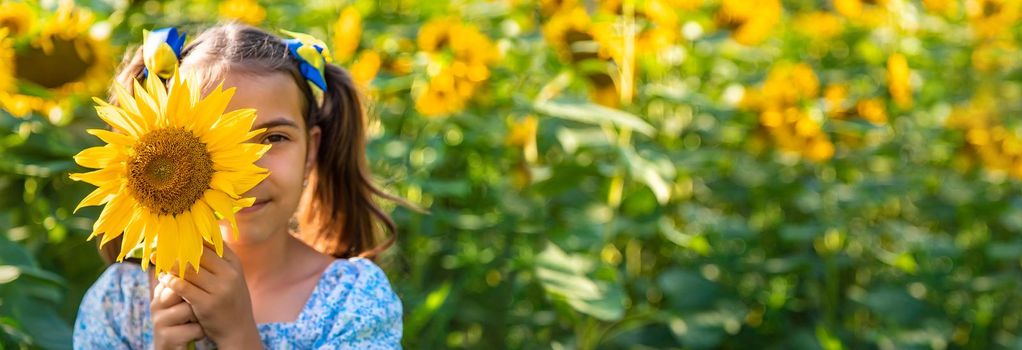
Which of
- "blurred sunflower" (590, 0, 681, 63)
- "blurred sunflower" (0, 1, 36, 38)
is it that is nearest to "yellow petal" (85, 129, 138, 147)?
"blurred sunflower" (0, 1, 36, 38)

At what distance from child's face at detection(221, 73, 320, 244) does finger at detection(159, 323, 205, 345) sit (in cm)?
16

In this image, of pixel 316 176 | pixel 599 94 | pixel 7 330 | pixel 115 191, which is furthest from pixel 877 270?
pixel 115 191

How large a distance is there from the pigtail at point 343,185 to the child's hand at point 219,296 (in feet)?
1.27

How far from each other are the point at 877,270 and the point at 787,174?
40 cm

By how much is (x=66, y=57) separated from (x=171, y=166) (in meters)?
1.13

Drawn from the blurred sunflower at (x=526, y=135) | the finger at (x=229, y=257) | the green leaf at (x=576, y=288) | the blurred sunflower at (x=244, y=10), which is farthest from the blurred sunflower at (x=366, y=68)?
the finger at (x=229, y=257)

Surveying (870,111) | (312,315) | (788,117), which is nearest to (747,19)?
(788,117)

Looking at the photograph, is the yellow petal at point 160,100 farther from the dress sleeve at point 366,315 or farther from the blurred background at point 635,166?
the blurred background at point 635,166

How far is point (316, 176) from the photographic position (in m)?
1.63

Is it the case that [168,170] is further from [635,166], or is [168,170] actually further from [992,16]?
[992,16]

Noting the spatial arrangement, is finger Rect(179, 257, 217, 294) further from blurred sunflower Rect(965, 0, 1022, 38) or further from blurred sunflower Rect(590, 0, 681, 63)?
blurred sunflower Rect(965, 0, 1022, 38)

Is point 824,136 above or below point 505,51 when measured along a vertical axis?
below

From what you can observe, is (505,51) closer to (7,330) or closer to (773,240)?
(773,240)

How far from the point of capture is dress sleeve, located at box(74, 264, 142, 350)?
145 centimetres
